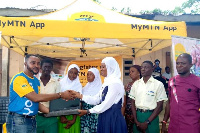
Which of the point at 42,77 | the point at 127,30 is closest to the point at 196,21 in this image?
the point at 127,30

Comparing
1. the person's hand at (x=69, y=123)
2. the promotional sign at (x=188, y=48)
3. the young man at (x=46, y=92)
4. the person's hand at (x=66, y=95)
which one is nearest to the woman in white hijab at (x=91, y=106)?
the person's hand at (x=69, y=123)

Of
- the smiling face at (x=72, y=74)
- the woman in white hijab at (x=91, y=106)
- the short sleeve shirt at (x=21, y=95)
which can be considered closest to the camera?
the short sleeve shirt at (x=21, y=95)

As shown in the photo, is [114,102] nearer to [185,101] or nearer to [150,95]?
[150,95]

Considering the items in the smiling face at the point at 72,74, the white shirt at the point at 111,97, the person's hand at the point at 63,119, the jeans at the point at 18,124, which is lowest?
the person's hand at the point at 63,119

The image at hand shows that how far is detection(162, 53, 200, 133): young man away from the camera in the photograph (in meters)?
3.14

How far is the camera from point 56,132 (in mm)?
3885

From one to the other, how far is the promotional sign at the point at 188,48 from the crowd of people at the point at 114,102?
0.52m

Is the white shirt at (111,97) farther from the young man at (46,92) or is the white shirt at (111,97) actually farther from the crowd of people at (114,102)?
the young man at (46,92)

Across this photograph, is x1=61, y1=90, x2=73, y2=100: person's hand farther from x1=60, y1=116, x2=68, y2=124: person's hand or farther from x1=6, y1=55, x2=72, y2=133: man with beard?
x1=60, y1=116, x2=68, y2=124: person's hand

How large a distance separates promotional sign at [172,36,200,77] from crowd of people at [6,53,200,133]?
0.52 meters

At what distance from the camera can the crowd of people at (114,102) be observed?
9.70 ft

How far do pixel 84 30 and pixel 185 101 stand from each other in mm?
2084

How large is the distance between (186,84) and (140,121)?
994mm

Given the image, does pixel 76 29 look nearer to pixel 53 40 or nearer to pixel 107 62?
pixel 107 62
